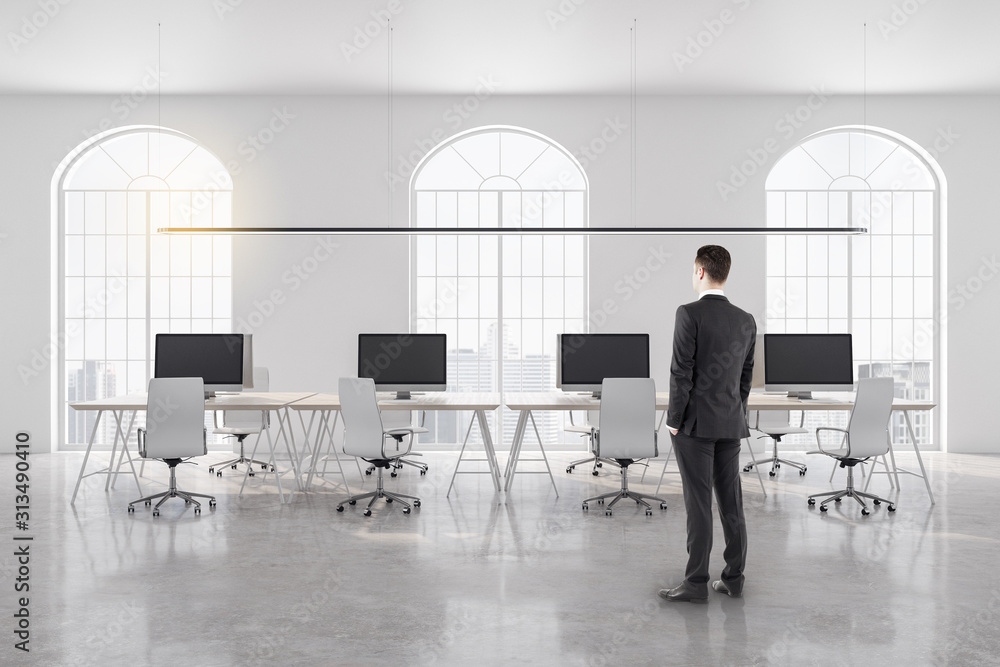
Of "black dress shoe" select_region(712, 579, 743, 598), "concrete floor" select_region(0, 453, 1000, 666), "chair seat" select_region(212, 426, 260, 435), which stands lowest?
"concrete floor" select_region(0, 453, 1000, 666)

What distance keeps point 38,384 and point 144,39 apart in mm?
3801

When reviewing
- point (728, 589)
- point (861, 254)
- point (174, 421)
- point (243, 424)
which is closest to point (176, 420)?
point (174, 421)

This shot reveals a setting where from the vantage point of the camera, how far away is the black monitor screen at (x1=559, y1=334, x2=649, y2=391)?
5734 mm

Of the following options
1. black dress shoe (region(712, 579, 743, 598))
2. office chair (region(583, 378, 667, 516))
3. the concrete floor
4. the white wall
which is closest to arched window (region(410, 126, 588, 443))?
the white wall

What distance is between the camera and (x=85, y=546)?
414cm

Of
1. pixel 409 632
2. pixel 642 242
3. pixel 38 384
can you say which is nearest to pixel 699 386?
pixel 409 632

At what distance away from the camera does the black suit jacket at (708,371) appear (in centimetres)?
313

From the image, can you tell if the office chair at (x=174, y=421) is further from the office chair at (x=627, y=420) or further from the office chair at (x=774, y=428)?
the office chair at (x=774, y=428)

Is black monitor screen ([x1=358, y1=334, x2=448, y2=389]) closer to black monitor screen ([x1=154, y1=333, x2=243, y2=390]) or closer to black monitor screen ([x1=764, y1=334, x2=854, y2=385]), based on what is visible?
black monitor screen ([x1=154, y1=333, x2=243, y2=390])

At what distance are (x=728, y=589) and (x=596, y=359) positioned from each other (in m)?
2.64

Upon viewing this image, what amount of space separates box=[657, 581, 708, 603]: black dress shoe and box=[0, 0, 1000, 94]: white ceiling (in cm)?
429

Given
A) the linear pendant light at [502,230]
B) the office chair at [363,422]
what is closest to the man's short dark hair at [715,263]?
the office chair at [363,422]

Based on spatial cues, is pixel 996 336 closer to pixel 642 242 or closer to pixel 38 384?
pixel 642 242

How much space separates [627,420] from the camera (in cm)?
500
